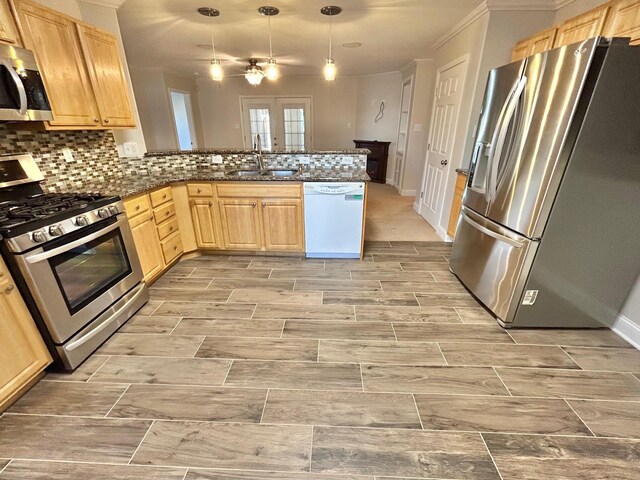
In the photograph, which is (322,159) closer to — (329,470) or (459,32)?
(459,32)

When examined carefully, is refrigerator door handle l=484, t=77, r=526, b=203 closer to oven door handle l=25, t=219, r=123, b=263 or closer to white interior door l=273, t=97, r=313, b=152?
oven door handle l=25, t=219, r=123, b=263

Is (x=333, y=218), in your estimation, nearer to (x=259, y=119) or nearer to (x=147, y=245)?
(x=147, y=245)

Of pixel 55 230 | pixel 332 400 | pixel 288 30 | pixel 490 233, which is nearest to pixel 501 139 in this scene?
pixel 490 233

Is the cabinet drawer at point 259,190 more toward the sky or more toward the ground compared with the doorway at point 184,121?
more toward the ground

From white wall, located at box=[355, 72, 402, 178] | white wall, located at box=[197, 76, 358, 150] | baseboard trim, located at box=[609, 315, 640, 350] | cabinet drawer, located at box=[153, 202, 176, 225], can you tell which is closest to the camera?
baseboard trim, located at box=[609, 315, 640, 350]

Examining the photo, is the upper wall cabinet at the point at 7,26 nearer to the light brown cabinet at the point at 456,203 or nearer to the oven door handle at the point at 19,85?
the oven door handle at the point at 19,85

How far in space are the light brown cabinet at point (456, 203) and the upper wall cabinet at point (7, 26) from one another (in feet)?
12.2

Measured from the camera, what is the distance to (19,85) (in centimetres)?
162

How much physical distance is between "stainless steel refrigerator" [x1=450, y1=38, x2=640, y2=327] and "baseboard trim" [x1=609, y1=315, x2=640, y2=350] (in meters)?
0.05

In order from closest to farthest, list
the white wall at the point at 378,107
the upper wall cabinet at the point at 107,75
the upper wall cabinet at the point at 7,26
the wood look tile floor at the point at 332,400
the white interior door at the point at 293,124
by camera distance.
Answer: the wood look tile floor at the point at 332,400
the upper wall cabinet at the point at 7,26
the upper wall cabinet at the point at 107,75
the white wall at the point at 378,107
the white interior door at the point at 293,124

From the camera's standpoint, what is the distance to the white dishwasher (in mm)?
2816

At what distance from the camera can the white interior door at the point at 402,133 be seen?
5.60m

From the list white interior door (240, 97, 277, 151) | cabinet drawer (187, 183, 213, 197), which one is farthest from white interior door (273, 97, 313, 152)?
cabinet drawer (187, 183, 213, 197)

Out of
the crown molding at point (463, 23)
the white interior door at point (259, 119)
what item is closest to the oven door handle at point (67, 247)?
the crown molding at point (463, 23)
